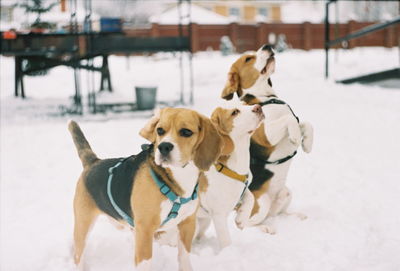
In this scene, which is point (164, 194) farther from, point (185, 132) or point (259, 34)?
point (259, 34)

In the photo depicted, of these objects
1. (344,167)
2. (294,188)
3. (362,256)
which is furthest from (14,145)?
(362,256)

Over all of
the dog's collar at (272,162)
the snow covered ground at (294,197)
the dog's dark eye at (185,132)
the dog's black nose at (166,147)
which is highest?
the dog's dark eye at (185,132)

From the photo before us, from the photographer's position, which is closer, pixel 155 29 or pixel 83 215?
pixel 83 215

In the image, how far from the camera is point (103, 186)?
217 centimetres

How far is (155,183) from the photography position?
6.64ft

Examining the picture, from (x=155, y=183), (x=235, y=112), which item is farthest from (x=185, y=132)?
(x=235, y=112)

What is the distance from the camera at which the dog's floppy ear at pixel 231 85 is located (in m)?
2.66

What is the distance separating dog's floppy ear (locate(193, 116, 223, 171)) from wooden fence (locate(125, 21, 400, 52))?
64.0 feet

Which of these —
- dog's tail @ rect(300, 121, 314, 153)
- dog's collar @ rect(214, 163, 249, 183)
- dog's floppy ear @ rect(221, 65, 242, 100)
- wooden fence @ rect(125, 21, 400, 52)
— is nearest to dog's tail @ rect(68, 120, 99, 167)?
dog's collar @ rect(214, 163, 249, 183)

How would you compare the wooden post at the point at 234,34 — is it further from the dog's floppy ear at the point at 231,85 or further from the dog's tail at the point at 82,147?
the dog's tail at the point at 82,147

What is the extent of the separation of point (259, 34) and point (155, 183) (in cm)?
2192

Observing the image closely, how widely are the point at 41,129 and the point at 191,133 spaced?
4024 mm

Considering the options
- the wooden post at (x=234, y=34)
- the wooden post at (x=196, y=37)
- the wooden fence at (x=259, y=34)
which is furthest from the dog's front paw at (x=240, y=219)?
the wooden post at (x=234, y=34)

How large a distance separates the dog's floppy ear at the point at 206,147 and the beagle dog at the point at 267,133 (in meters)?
0.74
